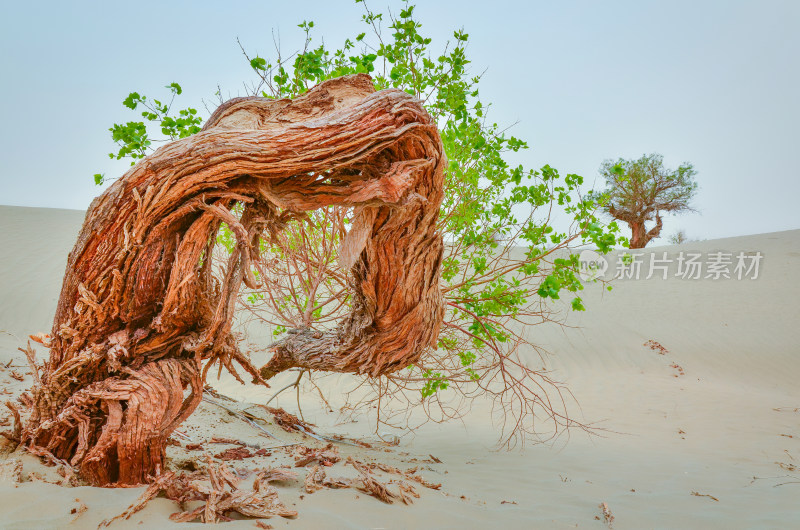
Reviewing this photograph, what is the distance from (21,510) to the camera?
186 cm

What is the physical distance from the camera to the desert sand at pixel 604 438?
2414mm

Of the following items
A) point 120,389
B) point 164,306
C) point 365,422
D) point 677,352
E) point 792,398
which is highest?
point 677,352

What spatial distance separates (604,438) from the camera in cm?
617

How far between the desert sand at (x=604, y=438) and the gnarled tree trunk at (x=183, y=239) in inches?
11.8

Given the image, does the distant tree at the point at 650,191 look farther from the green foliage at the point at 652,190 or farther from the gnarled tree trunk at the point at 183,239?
the gnarled tree trunk at the point at 183,239

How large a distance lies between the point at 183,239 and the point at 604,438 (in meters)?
5.60

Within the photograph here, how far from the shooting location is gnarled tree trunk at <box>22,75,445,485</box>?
248 centimetres

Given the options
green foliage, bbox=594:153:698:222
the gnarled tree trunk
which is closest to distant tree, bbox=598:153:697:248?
green foliage, bbox=594:153:698:222

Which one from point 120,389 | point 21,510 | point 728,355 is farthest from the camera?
point 728,355

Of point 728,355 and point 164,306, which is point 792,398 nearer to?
point 728,355

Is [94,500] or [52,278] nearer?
[94,500]

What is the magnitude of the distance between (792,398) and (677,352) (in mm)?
2726

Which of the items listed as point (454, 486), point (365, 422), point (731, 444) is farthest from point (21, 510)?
point (731, 444)

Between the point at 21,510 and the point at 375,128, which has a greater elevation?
the point at 375,128
